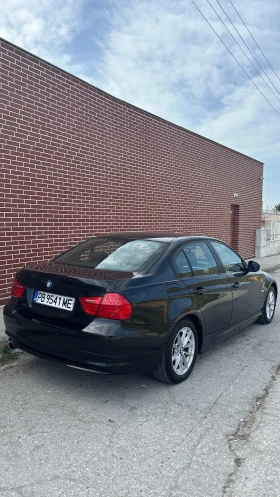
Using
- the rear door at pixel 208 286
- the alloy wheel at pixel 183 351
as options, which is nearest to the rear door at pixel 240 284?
the rear door at pixel 208 286

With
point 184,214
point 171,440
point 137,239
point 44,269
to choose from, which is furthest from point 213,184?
point 171,440

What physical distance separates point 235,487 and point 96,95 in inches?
274

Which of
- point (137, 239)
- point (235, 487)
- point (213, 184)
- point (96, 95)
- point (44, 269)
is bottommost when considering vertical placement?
point (235, 487)

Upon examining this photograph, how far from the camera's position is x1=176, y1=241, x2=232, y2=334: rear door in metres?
3.91

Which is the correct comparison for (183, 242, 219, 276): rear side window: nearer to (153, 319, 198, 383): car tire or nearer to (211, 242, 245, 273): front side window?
(211, 242, 245, 273): front side window

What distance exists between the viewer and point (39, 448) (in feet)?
8.56

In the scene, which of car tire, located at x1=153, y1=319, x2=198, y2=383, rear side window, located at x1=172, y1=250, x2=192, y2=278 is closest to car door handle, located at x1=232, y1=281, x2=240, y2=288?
rear side window, located at x1=172, y1=250, x2=192, y2=278

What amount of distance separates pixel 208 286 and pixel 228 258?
879mm

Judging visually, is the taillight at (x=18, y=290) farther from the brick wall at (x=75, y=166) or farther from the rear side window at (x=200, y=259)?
the brick wall at (x=75, y=166)

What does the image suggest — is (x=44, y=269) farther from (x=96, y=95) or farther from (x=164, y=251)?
(x=96, y=95)

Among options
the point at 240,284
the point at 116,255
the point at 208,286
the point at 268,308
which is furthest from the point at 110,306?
the point at 268,308

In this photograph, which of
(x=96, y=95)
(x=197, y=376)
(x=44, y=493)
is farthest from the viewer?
(x=96, y=95)

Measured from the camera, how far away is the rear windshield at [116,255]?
3.63m

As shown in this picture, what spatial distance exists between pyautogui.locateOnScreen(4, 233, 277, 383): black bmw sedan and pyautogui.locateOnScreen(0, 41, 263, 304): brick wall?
2.29 meters
